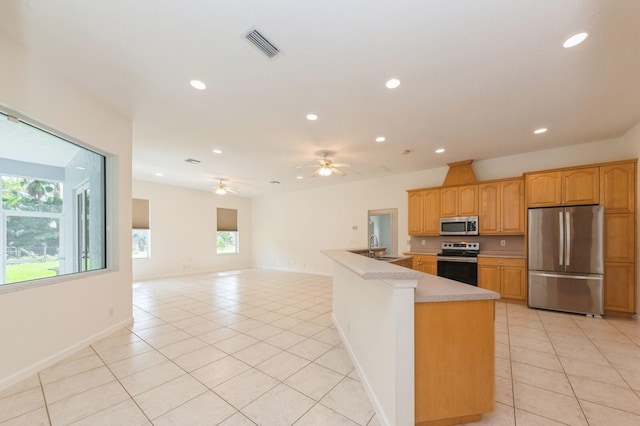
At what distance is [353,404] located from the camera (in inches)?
79.9

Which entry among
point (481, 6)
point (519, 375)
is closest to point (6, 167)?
point (481, 6)

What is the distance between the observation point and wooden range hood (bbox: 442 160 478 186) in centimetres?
553

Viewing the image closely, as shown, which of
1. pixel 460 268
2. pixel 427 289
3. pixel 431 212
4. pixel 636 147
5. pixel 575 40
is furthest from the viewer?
pixel 431 212

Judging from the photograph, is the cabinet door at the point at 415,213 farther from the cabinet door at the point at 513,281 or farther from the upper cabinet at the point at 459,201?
the cabinet door at the point at 513,281

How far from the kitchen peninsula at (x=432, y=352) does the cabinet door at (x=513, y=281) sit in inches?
151

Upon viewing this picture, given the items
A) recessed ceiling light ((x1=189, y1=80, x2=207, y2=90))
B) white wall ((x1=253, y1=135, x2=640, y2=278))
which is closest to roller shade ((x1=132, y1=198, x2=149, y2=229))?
white wall ((x1=253, y1=135, x2=640, y2=278))

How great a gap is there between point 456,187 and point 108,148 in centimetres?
631

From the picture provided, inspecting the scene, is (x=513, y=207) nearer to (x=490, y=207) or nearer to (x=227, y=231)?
(x=490, y=207)

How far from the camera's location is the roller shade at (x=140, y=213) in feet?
24.6

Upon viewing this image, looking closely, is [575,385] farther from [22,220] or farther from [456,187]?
[22,220]

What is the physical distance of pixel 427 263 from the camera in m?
5.71

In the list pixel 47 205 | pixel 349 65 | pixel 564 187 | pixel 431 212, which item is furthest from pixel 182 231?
pixel 564 187

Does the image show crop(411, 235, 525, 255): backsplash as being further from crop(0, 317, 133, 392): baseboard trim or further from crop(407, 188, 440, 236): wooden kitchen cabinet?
crop(0, 317, 133, 392): baseboard trim

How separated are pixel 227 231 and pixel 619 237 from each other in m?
10.3
